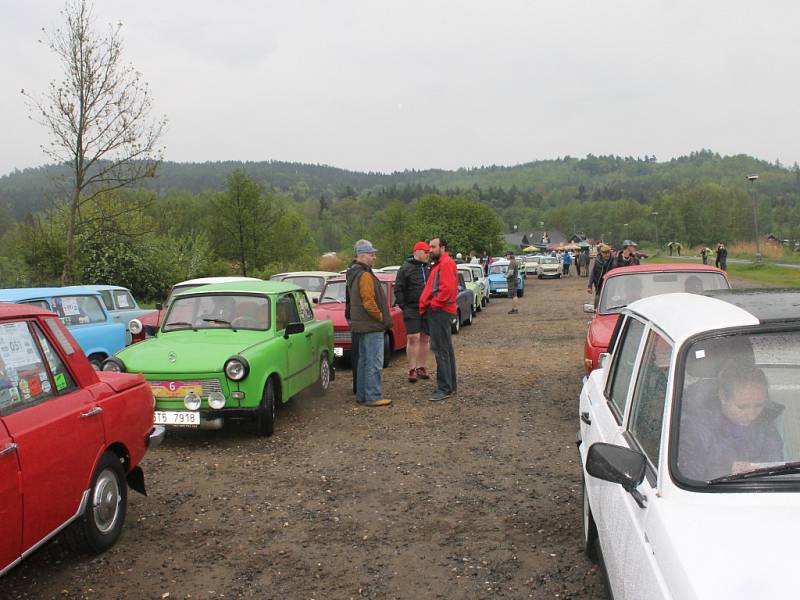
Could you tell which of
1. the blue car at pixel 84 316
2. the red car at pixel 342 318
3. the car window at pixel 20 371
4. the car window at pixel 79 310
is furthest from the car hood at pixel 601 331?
the car window at pixel 79 310

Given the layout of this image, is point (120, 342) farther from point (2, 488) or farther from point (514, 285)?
point (514, 285)

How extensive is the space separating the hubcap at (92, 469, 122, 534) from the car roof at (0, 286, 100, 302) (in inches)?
217

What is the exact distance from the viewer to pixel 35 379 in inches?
150

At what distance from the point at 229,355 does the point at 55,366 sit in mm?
2962

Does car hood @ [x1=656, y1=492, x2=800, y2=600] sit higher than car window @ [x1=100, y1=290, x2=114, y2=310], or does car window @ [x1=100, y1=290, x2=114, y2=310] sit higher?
car hood @ [x1=656, y1=492, x2=800, y2=600]

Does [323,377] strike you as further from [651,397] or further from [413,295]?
[651,397]

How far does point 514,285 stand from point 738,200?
356 ft

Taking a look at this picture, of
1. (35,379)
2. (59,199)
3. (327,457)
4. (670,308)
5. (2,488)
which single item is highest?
(59,199)

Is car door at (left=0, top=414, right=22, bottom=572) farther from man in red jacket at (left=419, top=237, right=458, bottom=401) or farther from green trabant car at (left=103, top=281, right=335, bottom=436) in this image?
man in red jacket at (left=419, top=237, right=458, bottom=401)

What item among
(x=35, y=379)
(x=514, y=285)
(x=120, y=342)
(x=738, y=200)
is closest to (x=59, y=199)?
(x=120, y=342)

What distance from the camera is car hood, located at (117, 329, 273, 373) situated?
6.88 m

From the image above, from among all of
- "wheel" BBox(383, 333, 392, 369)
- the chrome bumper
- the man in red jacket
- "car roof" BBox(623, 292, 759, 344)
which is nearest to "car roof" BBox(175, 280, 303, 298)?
the man in red jacket

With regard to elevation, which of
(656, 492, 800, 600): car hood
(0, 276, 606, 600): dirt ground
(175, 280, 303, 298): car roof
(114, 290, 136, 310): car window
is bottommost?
(0, 276, 606, 600): dirt ground

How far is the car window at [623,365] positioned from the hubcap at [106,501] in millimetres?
3173
